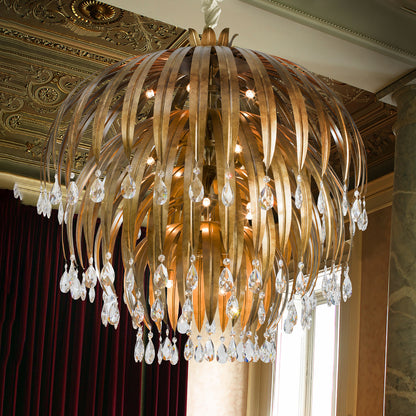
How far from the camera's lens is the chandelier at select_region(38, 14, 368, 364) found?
5.54ft

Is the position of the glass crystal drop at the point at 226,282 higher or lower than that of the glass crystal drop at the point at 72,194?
lower

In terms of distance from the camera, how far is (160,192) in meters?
1.63

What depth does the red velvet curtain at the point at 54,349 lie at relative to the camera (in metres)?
5.29

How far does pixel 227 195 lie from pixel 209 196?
42cm

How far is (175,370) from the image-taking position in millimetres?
5848

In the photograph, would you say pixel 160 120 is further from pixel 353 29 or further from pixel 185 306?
pixel 353 29

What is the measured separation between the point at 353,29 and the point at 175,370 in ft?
12.1

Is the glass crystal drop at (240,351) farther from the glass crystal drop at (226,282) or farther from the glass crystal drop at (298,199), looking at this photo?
the glass crystal drop at (298,199)

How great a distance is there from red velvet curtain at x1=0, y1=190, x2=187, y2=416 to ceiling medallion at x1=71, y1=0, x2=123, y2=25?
217 cm

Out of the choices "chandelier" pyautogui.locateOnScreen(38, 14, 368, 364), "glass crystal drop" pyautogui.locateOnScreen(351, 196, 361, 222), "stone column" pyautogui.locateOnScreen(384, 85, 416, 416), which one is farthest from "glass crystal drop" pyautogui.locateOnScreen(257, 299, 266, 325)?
"stone column" pyautogui.locateOnScreen(384, 85, 416, 416)

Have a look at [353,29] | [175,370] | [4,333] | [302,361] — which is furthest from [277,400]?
[353,29]

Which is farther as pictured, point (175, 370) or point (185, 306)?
point (175, 370)

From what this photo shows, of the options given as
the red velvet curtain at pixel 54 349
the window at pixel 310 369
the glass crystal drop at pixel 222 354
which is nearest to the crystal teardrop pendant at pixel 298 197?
the glass crystal drop at pixel 222 354

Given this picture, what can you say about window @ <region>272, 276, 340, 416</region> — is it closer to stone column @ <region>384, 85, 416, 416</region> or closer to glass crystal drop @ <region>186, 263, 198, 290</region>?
stone column @ <region>384, 85, 416, 416</region>
